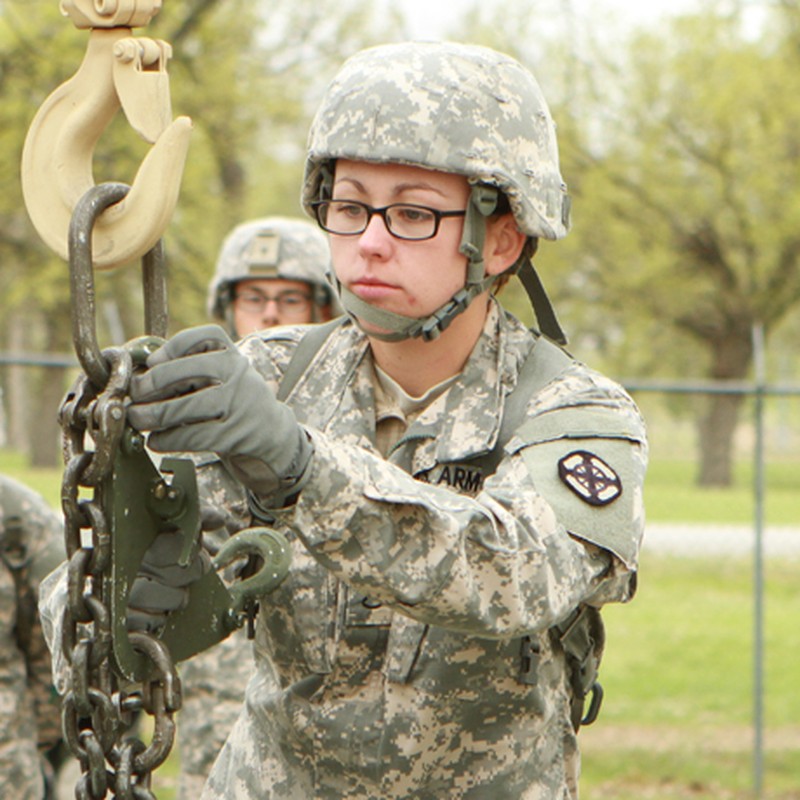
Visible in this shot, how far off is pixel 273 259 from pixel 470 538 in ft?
14.2

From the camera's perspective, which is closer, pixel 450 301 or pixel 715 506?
pixel 450 301

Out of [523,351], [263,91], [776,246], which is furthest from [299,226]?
[776,246]

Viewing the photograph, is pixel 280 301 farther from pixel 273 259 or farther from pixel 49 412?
pixel 49 412

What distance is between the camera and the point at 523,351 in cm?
342

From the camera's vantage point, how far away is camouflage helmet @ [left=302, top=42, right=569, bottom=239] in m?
3.15

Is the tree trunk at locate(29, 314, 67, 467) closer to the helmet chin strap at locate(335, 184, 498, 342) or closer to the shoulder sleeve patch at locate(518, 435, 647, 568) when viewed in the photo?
the helmet chin strap at locate(335, 184, 498, 342)

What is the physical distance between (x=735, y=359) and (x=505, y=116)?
31.8 m

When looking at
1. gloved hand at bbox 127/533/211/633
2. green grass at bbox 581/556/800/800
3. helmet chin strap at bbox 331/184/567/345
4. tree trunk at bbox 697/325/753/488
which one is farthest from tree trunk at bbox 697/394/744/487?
gloved hand at bbox 127/533/211/633

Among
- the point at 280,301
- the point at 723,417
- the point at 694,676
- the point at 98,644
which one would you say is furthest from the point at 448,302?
the point at 723,417

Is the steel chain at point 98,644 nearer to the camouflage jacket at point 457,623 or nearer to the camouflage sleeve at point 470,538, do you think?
the camouflage sleeve at point 470,538

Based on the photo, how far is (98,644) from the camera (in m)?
2.50

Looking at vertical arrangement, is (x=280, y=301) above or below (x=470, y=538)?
below

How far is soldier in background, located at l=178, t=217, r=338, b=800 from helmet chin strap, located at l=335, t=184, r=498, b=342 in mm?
2856

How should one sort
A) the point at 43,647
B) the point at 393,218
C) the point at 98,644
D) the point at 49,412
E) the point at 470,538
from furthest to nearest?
the point at 49,412, the point at 43,647, the point at 393,218, the point at 470,538, the point at 98,644
